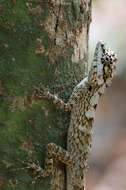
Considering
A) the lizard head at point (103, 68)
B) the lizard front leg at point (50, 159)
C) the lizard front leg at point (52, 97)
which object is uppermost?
the lizard head at point (103, 68)

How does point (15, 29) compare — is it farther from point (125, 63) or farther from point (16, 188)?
point (125, 63)

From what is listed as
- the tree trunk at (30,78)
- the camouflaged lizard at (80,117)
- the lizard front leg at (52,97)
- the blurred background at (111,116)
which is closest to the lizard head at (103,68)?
Answer: the camouflaged lizard at (80,117)

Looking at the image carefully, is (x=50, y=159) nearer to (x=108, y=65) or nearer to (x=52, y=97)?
(x=52, y=97)

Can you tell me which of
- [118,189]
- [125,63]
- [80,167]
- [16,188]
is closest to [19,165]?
[16,188]

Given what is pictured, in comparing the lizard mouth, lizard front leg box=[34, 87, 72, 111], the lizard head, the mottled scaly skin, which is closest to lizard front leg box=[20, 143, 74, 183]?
the mottled scaly skin

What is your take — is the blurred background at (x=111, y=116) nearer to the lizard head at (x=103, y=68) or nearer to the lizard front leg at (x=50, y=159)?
the lizard head at (x=103, y=68)

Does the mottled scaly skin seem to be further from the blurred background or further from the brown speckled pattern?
the blurred background
